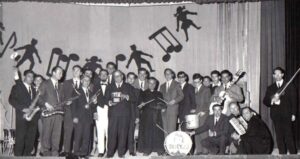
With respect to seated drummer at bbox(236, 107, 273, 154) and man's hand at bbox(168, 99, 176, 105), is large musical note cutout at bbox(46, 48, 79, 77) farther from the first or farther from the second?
seated drummer at bbox(236, 107, 273, 154)

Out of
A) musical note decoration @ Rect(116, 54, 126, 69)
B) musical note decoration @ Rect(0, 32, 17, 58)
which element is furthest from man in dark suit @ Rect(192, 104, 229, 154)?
musical note decoration @ Rect(0, 32, 17, 58)

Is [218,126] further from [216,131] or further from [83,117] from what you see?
[83,117]

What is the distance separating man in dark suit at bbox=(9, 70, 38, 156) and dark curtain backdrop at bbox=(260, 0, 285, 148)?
597 cm

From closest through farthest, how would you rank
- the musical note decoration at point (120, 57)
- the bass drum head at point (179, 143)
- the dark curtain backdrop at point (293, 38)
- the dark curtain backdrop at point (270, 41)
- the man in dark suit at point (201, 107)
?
the bass drum head at point (179, 143) → the man in dark suit at point (201, 107) → the dark curtain backdrop at point (293, 38) → the dark curtain backdrop at point (270, 41) → the musical note decoration at point (120, 57)

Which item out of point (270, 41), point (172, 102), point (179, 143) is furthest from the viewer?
point (270, 41)

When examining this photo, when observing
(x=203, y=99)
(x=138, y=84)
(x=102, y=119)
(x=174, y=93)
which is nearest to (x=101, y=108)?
(x=102, y=119)

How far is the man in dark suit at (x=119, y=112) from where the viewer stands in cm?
1052

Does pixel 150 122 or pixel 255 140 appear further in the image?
pixel 150 122

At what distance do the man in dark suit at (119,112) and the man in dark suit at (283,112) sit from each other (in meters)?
3.22

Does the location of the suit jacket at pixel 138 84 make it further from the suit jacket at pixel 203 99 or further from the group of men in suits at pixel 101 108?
the suit jacket at pixel 203 99

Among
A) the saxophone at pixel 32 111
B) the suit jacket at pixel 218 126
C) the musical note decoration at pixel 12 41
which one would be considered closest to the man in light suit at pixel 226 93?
the suit jacket at pixel 218 126

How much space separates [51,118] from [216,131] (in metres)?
3.74

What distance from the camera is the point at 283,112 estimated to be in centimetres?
1059

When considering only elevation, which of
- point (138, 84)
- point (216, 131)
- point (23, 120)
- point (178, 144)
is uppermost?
point (138, 84)
